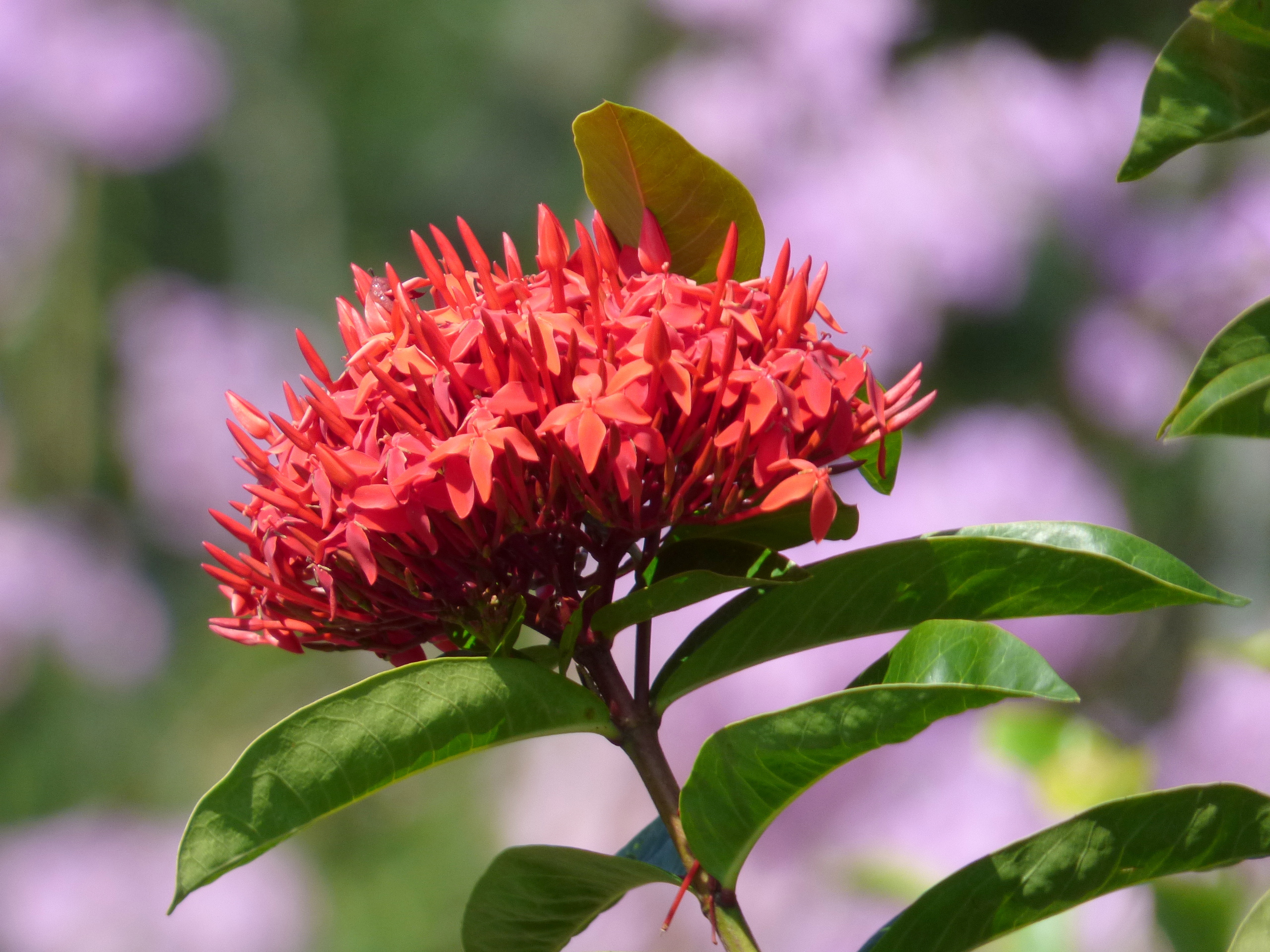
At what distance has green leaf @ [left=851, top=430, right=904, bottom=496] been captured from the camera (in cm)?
69

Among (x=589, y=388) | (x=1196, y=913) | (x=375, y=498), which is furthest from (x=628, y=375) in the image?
(x=1196, y=913)

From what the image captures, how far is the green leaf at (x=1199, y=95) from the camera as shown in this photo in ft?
2.03

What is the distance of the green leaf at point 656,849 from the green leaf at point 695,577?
161mm

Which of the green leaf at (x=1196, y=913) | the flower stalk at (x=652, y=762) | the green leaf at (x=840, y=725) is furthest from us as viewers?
the green leaf at (x=1196, y=913)

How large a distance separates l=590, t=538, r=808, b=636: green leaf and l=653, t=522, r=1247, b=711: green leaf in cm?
2

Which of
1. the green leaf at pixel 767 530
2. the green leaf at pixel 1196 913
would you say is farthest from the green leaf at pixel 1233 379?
the green leaf at pixel 1196 913

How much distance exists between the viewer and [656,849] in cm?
77

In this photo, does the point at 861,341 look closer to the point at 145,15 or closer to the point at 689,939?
the point at 689,939

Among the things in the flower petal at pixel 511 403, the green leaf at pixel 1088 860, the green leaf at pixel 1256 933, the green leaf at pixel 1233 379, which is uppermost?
the flower petal at pixel 511 403

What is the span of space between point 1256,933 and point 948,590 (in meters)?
0.25

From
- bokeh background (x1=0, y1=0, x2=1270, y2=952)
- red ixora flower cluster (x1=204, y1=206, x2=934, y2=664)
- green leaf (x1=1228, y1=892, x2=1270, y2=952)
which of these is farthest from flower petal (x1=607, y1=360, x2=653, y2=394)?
bokeh background (x1=0, y1=0, x2=1270, y2=952)

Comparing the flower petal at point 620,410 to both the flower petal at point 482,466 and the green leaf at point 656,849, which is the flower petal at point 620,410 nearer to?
the flower petal at point 482,466

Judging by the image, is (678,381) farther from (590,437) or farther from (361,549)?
(361,549)

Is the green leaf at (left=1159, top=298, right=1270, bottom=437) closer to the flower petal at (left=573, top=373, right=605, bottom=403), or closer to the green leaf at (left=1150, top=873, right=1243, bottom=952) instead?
the flower petal at (left=573, top=373, right=605, bottom=403)
